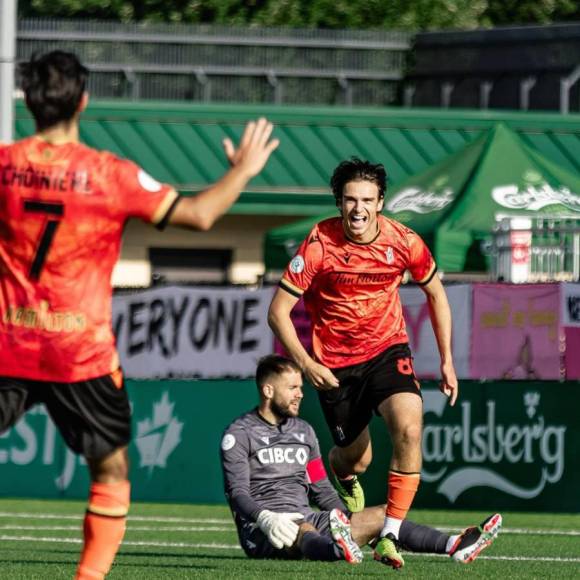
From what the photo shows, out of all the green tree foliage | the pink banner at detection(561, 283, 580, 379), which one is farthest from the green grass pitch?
the green tree foliage

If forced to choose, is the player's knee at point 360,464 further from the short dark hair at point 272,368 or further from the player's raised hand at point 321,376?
the player's raised hand at point 321,376

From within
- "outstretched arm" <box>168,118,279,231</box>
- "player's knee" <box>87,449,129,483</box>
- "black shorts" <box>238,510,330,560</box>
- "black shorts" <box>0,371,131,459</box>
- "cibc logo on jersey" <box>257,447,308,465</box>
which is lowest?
"black shorts" <box>238,510,330,560</box>

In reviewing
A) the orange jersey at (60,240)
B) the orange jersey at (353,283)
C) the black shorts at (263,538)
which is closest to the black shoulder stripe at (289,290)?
the orange jersey at (353,283)

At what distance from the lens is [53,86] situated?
704cm

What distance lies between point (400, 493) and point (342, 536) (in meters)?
0.66

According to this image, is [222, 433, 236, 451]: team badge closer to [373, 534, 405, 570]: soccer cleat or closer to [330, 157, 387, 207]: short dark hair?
[373, 534, 405, 570]: soccer cleat

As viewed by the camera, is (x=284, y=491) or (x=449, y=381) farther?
(x=284, y=491)

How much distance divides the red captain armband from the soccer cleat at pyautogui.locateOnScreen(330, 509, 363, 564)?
1424 mm

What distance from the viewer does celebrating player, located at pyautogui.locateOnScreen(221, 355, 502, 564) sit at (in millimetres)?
10109

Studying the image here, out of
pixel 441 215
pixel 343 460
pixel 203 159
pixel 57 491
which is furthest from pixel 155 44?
pixel 343 460

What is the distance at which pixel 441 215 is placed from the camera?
20.3 m

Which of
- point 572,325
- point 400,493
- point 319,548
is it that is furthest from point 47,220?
point 572,325

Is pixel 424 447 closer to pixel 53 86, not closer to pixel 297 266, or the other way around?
pixel 297 266

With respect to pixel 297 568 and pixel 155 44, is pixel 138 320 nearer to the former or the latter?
pixel 297 568
